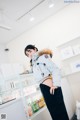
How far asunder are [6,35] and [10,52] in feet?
2.41

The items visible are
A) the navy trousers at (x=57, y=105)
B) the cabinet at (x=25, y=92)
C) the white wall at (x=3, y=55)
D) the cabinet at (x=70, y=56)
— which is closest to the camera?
the navy trousers at (x=57, y=105)

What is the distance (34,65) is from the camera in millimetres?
1773

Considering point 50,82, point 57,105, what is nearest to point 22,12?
point 50,82

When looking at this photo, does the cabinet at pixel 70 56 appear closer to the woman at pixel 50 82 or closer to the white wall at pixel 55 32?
the white wall at pixel 55 32

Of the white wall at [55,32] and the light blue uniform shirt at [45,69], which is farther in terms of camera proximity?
the white wall at [55,32]

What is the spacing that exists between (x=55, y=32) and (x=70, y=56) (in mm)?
823

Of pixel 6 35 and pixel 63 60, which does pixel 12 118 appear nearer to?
pixel 63 60

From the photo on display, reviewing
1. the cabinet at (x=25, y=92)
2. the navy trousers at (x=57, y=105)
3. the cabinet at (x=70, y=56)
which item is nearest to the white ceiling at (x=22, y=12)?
the cabinet at (x=70, y=56)

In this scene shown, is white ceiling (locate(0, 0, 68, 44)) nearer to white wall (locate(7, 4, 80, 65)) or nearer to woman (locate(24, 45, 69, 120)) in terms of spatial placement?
white wall (locate(7, 4, 80, 65))

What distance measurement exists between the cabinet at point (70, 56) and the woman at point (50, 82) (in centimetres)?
171

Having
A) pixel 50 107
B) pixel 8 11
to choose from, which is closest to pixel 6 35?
pixel 8 11

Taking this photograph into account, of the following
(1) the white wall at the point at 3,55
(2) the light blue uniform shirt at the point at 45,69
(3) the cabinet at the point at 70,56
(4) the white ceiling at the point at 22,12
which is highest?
(4) the white ceiling at the point at 22,12

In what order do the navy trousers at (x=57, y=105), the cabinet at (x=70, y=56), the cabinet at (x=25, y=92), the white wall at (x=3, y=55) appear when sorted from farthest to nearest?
the white wall at (x=3, y=55) → the cabinet at (x=70, y=56) → the cabinet at (x=25, y=92) → the navy trousers at (x=57, y=105)

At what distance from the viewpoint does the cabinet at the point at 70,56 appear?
334cm
